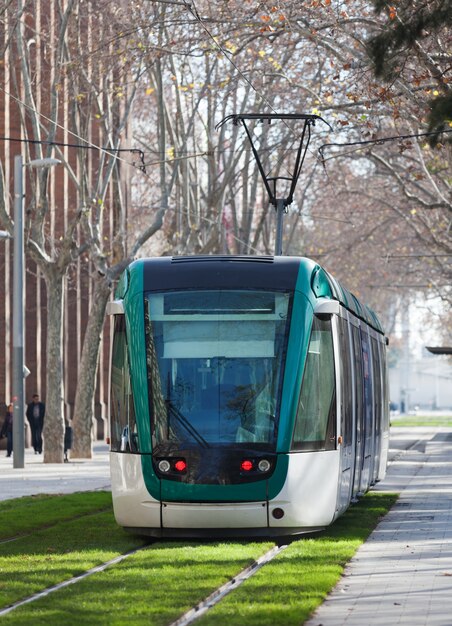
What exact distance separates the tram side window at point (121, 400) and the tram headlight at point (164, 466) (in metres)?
0.34

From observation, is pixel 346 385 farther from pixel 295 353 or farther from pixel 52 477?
pixel 52 477

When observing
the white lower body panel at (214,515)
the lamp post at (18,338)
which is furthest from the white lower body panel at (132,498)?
the lamp post at (18,338)

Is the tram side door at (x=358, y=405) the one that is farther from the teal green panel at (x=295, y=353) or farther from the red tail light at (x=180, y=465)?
the red tail light at (x=180, y=465)

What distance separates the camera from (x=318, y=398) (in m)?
14.9

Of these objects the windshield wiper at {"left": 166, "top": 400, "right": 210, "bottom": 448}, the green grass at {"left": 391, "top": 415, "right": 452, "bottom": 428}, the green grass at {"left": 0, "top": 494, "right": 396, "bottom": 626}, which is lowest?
the green grass at {"left": 391, "top": 415, "right": 452, "bottom": 428}

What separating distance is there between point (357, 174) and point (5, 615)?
42.7m

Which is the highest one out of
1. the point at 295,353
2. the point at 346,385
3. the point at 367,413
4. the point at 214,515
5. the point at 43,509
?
the point at 295,353

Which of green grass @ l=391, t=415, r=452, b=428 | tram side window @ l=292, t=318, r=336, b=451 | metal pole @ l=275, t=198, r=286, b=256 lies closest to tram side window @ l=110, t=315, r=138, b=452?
tram side window @ l=292, t=318, r=336, b=451

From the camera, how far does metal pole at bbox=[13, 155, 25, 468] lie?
Result: 31.5 m

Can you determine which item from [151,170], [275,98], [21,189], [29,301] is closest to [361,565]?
[21,189]

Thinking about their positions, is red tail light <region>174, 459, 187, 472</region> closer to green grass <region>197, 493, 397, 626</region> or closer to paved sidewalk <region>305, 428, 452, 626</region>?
green grass <region>197, 493, 397, 626</region>

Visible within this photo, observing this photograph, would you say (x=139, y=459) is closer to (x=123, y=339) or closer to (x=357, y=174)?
(x=123, y=339)

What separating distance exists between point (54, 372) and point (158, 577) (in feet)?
72.1

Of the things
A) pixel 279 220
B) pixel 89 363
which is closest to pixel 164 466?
pixel 279 220
